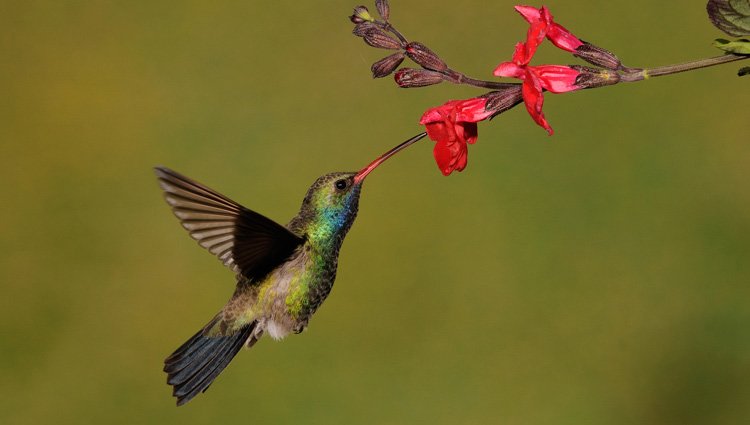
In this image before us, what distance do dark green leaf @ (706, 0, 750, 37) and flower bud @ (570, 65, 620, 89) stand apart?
9cm

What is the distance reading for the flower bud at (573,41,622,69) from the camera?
30.8 inches

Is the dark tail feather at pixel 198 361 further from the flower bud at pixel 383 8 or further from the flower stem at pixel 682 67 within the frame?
the flower stem at pixel 682 67

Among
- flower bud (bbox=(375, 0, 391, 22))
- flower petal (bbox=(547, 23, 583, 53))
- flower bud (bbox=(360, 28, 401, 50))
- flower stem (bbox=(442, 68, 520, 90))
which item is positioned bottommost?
flower stem (bbox=(442, 68, 520, 90))

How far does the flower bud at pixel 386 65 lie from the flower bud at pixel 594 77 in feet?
0.50

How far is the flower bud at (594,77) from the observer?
770 millimetres

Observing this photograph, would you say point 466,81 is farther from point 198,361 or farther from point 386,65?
point 198,361

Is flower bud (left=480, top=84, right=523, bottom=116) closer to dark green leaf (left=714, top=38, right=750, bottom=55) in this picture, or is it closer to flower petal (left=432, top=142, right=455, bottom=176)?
flower petal (left=432, top=142, right=455, bottom=176)

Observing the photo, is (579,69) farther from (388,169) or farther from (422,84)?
(388,169)

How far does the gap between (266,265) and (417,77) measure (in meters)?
0.36

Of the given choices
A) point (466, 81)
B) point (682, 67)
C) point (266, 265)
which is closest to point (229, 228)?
point (266, 265)

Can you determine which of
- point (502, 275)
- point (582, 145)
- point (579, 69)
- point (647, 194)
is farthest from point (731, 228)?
point (579, 69)

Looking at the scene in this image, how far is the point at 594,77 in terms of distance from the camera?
786mm

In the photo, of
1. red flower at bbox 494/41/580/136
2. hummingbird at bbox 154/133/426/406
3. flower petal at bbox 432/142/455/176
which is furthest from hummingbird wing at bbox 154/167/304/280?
red flower at bbox 494/41/580/136

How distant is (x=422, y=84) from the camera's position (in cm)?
80
